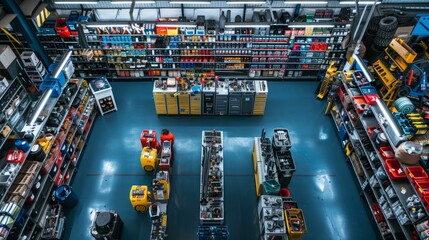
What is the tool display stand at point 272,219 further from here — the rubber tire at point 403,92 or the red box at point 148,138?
the rubber tire at point 403,92

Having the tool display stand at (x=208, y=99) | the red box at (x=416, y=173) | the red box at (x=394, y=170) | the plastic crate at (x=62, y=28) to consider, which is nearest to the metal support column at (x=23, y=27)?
the plastic crate at (x=62, y=28)

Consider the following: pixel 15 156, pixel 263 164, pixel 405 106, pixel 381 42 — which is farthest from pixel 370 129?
pixel 15 156

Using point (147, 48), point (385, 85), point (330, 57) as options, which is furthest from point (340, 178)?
point (147, 48)

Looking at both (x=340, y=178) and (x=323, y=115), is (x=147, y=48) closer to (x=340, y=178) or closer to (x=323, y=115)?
(x=323, y=115)

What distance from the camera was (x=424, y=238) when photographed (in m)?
6.92

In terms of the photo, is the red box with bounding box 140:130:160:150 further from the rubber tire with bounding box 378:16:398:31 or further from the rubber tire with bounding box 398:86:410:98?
the rubber tire with bounding box 378:16:398:31

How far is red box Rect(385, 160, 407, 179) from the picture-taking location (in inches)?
320

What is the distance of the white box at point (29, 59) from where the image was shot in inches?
420

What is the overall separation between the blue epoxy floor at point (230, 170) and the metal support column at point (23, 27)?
3.44 metres

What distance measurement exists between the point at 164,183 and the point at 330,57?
1012 centimetres

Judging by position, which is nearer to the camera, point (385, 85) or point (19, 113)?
point (19, 113)

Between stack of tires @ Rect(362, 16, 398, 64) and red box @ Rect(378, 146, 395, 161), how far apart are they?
6.20 meters

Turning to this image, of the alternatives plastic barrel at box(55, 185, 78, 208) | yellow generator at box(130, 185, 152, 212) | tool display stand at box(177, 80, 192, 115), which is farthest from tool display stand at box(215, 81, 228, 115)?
plastic barrel at box(55, 185, 78, 208)

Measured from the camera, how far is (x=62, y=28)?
12.1m
